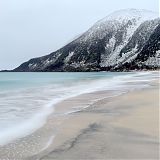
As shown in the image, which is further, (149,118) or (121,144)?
(149,118)

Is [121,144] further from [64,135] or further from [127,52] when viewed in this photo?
[127,52]

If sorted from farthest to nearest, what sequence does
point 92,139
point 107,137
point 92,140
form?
point 107,137, point 92,139, point 92,140

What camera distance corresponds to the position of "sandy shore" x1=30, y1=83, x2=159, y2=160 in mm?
6973

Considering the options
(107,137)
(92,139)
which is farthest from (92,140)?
(107,137)

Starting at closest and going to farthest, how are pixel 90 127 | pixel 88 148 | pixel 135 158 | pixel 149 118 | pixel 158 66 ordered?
1. pixel 135 158
2. pixel 88 148
3. pixel 90 127
4. pixel 149 118
5. pixel 158 66

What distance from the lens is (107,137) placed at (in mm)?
8406

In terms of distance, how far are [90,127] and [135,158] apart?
3222 mm

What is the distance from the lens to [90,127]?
32.3 ft

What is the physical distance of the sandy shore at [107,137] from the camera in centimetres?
697

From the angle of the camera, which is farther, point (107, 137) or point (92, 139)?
point (107, 137)

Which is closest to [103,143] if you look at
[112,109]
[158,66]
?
[112,109]

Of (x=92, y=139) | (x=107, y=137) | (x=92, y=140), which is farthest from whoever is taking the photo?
(x=107, y=137)

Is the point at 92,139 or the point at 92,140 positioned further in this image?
the point at 92,139

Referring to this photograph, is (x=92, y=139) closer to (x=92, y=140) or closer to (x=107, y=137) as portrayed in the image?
(x=92, y=140)
